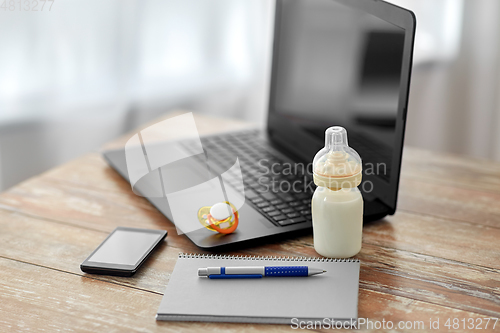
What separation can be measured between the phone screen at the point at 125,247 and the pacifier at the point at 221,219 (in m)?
0.08

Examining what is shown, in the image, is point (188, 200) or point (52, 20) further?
point (52, 20)

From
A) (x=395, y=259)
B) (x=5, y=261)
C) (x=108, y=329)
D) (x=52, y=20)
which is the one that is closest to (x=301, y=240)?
(x=395, y=259)

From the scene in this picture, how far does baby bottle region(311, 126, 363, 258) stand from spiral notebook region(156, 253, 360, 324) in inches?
1.0

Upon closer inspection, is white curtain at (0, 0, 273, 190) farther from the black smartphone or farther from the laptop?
the black smartphone

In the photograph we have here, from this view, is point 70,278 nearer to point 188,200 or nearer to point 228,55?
point 188,200

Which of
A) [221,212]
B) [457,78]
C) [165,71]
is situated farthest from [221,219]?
[457,78]

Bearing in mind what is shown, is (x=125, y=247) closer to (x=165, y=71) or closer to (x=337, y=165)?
(x=337, y=165)

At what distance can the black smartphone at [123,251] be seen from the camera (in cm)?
63

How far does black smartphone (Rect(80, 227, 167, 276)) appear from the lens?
24.7 inches

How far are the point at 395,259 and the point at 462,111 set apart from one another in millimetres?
1513

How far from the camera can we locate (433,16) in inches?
75.5

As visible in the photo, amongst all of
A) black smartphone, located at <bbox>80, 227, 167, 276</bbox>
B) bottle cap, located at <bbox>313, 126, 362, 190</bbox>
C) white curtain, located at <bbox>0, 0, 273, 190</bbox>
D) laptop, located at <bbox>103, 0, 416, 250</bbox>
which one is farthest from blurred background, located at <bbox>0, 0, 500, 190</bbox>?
black smartphone, located at <bbox>80, 227, 167, 276</bbox>

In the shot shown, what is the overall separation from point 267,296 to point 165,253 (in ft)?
Answer: 0.61

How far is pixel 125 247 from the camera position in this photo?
0.69 metres
